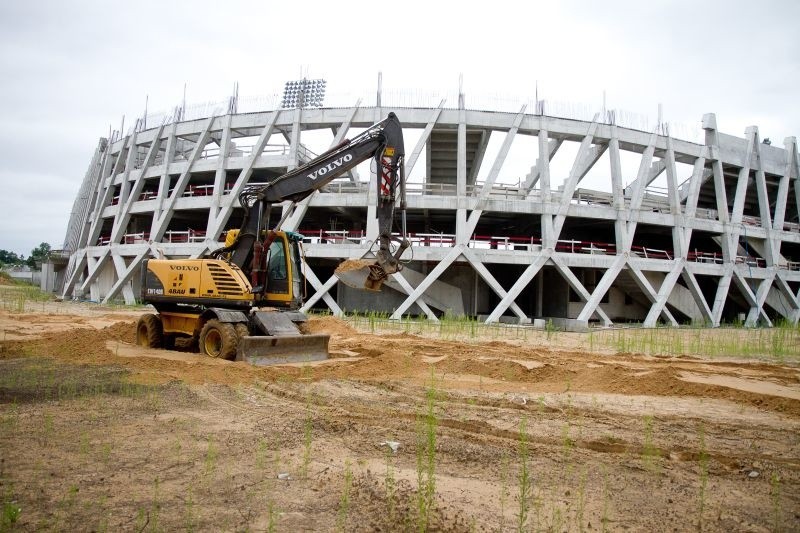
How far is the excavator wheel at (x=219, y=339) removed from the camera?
32.7 ft

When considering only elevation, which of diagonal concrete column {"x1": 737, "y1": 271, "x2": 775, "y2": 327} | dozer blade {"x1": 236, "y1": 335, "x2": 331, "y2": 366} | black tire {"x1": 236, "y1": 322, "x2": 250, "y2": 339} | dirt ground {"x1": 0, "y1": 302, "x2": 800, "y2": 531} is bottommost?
dirt ground {"x1": 0, "y1": 302, "x2": 800, "y2": 531}

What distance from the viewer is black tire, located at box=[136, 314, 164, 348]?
487 inches

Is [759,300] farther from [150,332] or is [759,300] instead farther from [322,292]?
[150,332]

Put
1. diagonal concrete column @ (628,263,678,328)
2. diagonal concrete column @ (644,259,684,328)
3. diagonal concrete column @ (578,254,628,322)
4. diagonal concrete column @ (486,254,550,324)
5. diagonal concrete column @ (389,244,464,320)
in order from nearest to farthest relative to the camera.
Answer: diagonal concrete column @ (486,254,550,324) → diagonal concrete column @ (389,244,464,320) → diagonal concrete column @ (578,254,628,322) → diagonal concrete column @ (628,263,678,328) → diagonal concrete column @ (644,259,684,328)

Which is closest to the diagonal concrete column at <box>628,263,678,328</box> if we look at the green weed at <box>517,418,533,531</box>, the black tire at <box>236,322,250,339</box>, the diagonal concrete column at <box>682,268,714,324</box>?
the diagonal concrete column at <box>682,268,714,324</box>

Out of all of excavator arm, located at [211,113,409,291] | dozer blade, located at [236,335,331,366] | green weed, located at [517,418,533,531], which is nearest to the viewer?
green weed, located at [517,418,533,531]

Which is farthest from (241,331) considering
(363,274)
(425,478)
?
(425,478)

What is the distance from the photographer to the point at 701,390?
821 cm

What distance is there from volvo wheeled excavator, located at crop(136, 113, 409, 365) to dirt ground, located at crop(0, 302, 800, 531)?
1167 mm

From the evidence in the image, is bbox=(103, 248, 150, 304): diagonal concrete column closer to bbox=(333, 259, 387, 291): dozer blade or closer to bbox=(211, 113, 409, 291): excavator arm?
bbox=(211, 113, 409, 291): excavator arm

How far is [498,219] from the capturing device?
28203 mm

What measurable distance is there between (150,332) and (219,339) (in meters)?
2.99

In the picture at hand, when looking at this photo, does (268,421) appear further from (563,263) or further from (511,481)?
(563,263)

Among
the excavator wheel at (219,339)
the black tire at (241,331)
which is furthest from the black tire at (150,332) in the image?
the black tire at (241,331)
